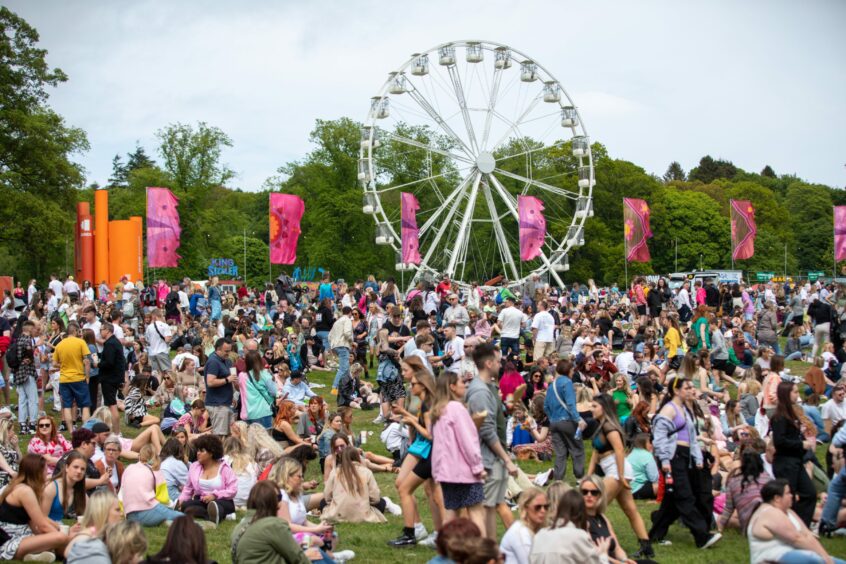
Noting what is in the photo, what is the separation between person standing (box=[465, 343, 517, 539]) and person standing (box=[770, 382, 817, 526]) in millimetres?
2674

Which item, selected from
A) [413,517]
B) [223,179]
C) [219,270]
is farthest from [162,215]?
[219,270]

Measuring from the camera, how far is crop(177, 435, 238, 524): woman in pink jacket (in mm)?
9719

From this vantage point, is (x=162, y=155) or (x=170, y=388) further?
(x=162, y=155)

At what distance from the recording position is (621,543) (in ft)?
29.2

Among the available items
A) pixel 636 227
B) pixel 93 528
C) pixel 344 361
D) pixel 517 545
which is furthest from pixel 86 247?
pixel 517 545

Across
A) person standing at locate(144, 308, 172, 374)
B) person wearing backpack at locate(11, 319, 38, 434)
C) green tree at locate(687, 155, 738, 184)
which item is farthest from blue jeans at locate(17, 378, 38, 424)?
green tree at locate(687, 155, 738, 184)

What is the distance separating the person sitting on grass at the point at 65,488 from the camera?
8.55 metres

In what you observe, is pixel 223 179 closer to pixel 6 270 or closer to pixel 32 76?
pixel 6 270

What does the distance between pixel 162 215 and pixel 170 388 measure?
33.0ft

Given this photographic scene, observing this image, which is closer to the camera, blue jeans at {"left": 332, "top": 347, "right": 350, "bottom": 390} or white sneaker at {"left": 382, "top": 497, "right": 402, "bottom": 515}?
white sneaker at {"left": 382, "top": 497, "right": 402, "bottom": 515}

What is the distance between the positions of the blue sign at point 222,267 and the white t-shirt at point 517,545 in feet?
193

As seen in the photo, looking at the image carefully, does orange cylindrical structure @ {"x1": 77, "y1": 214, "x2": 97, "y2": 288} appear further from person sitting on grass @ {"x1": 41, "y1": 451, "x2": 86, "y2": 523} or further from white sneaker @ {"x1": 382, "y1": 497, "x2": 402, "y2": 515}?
person sitting on grass @ {"x1": 41, "y1": 451, "x2": 86, "y2": 523}

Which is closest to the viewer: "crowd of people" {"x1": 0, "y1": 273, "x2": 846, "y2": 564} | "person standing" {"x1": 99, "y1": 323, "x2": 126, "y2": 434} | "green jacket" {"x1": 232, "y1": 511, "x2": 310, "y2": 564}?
"green jacket" {"x1": 232, "y1": 511, "x2": 310, "y2": 564}

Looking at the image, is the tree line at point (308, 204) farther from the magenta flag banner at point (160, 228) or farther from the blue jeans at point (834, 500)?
the blue jeans at point (834, 500)
